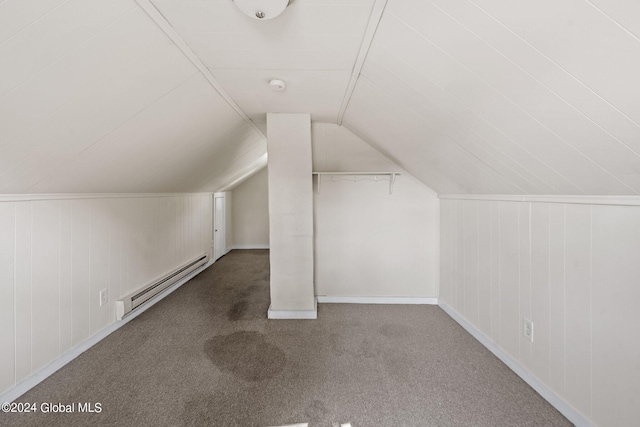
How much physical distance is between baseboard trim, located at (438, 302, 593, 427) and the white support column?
153 cm

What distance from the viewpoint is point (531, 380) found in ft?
5.77

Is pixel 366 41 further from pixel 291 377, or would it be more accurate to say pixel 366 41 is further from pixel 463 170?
pixel 291 377

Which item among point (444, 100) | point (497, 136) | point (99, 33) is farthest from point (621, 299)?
point (99, 33)

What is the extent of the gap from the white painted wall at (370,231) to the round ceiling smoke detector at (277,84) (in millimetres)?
1206

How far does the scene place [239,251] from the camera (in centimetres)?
639

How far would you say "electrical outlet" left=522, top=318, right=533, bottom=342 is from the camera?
1.77 m

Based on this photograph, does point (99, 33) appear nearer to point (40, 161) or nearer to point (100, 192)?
point (40, 161)

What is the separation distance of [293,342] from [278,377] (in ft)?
1.50

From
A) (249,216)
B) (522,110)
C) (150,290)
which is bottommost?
(150,290)

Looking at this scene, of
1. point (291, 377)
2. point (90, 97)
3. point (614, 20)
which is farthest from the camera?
point (291, 377)

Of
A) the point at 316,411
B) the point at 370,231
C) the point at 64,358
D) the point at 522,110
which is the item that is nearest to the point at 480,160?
the point at 522,110

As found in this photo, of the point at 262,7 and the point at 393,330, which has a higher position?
the point at 262,7

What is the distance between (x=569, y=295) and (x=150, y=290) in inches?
147

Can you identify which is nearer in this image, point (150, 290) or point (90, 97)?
point (90, 97)
